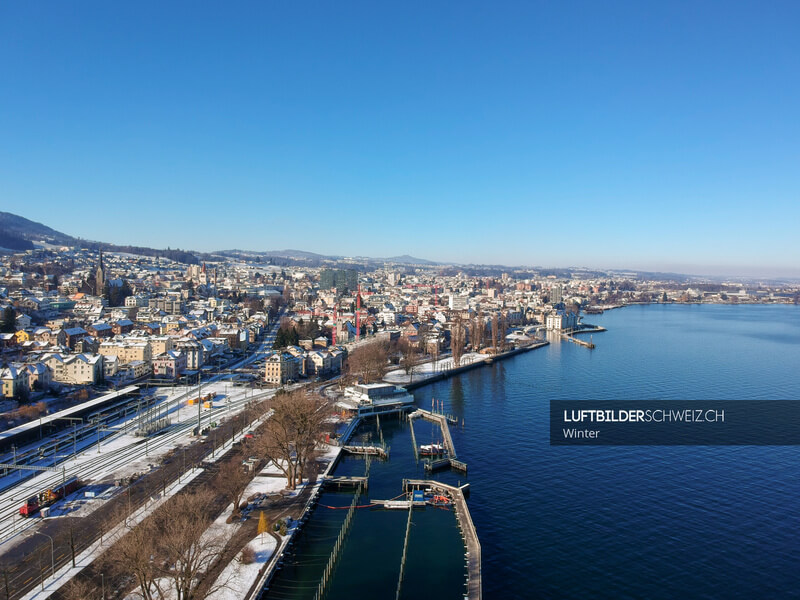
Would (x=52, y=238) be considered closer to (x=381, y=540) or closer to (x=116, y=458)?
(x=116, y=458)

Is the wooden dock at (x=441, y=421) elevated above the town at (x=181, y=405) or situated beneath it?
situated beneath

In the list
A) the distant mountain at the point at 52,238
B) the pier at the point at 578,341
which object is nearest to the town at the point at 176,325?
the pier at the point at 578,341

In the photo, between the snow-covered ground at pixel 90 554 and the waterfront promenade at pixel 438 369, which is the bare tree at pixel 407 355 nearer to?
the waterfront promenade at pixel 438 369

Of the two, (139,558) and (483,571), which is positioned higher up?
(139,558)

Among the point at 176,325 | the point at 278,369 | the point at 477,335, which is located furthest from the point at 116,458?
the point at 477,335

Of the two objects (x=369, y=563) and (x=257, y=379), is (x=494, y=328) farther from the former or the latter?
(x=369, y=563)

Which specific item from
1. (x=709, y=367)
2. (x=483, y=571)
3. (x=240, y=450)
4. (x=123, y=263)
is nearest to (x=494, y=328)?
(x=709, y=367)

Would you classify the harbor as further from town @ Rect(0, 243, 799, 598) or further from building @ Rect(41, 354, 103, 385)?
building @ Rect(41, 354, 103, 385)
